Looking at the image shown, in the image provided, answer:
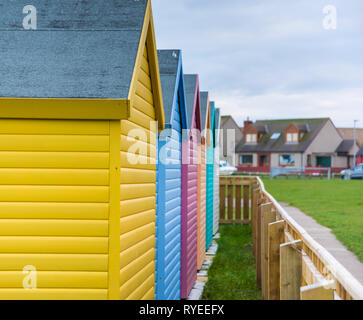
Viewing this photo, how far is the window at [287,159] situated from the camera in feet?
204

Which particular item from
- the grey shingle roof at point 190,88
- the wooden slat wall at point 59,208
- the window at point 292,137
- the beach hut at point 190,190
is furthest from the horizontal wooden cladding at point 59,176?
the window at point 292,137

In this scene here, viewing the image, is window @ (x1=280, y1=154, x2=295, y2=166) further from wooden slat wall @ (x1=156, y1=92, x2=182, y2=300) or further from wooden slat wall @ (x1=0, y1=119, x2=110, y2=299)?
wooden slat wall @ (x1=0, y1=119, x2=110, y2=299)

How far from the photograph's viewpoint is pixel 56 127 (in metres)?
3.91

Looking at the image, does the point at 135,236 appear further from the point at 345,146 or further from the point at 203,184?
the point at 345,146

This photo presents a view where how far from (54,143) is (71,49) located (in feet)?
2.70

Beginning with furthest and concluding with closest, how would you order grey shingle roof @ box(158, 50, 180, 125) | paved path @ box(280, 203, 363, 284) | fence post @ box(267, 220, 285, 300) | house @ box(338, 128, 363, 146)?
house @ box(338, 128, 363, 146)
paved path @ box(280, 203, 363, 284)
grey shingle roof @ box(158, 50, 180, 125)
fence post @ box(267, 220, 285, 300)

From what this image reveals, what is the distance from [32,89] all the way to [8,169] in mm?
649

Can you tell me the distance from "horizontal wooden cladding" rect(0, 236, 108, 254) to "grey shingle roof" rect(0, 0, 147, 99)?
1.09 metres

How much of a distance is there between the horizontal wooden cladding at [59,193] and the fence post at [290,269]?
4.70 ft

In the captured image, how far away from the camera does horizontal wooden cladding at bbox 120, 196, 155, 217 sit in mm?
4180

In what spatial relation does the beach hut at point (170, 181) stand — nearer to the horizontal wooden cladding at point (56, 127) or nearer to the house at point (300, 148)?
the horizontal wooden cladding at point (56, 127)

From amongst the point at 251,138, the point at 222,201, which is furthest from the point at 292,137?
the point at 222,201

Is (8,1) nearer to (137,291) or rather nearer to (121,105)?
(121,105)

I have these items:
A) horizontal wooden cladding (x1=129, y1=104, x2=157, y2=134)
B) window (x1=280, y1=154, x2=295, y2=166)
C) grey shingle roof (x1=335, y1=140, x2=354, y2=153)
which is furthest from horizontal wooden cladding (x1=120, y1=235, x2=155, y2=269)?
grey shingle roof (x1=335, y1=140, x2=354, y2=153)
